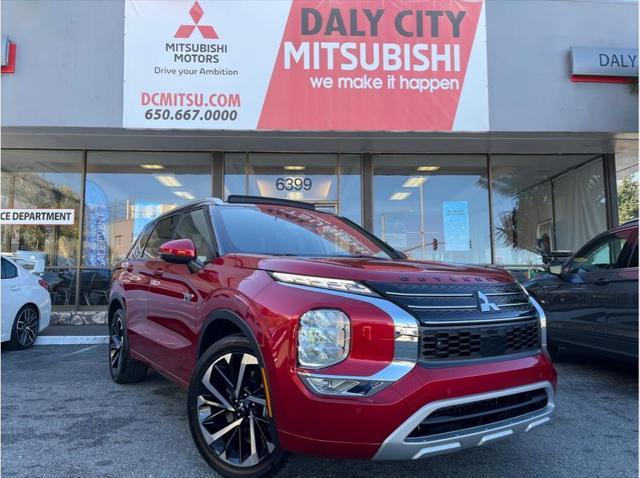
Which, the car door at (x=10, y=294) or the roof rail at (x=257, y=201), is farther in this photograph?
the car door at (x=10, y=294)

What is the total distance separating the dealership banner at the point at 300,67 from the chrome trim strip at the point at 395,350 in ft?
21.4

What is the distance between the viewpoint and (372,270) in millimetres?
2594

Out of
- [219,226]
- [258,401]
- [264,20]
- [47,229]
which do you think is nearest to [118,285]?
[219,226]

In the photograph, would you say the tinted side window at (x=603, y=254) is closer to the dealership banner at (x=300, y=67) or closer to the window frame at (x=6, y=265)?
the dealership banner at (x=300, y=67)

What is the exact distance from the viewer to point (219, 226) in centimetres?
349

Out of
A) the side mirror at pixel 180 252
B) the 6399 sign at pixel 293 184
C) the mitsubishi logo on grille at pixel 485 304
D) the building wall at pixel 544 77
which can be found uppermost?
the building wall at pixel 544 77

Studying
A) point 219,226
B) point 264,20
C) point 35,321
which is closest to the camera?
point 219,226

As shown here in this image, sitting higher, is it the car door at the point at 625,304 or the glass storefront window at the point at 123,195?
the glass storefront window at the point at 123,195

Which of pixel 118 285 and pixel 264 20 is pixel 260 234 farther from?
pixel 264 20

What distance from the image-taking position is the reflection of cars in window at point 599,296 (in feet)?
15.6

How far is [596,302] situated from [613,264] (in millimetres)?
449

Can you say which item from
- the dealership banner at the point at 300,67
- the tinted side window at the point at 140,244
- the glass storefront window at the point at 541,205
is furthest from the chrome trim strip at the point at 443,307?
the glass storefront window at the point at 541,205

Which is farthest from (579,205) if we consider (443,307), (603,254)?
(443,307)

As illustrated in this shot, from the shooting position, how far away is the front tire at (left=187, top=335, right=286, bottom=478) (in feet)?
8.43
